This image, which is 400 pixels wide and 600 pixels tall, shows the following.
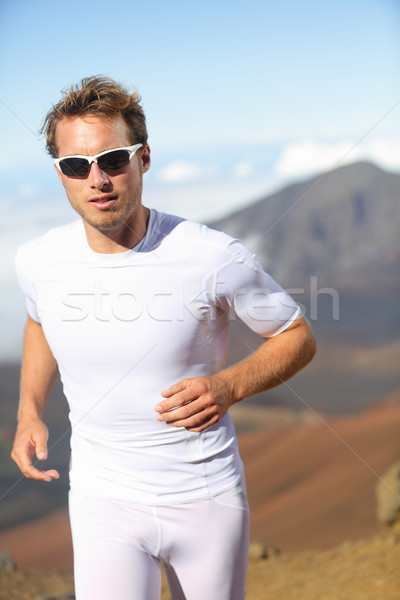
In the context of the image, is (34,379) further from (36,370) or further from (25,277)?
(25,277)

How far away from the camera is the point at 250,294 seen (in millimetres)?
1979

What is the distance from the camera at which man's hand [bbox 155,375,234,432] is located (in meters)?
1.77

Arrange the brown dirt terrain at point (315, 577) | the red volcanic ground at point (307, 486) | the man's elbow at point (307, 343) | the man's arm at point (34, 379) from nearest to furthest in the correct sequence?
the man's elbow at point (307, 343) → the man's arm at point (34, 379) → the brown dirt terrain at point (315, 577) → the red volcanic ground at point (307, 486)

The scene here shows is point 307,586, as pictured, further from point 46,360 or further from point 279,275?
point 279,275

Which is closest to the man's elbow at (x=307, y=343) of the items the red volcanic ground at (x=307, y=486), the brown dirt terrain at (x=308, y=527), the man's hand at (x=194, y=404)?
the man's hand at (x=194, y=404)

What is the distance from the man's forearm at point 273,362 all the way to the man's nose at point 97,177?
0.62m

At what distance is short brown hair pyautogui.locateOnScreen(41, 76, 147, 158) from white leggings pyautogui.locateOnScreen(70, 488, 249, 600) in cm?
106

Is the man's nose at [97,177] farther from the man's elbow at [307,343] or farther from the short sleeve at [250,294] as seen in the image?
the man's elbow at [307,343]

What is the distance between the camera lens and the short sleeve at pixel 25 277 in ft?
7.07

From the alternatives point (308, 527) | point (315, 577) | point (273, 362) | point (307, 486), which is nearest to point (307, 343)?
point (273, 362)

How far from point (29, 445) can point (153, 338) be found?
616mm

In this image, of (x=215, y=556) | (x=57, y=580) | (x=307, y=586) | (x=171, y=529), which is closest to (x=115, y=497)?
(x=171, y=529)

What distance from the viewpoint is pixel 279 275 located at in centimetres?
3656

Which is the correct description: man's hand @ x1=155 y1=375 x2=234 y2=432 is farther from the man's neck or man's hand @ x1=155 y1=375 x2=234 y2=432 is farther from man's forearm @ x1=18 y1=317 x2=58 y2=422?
→ man's forearm @ x1=18 y1=317 x2=58 y2=422
